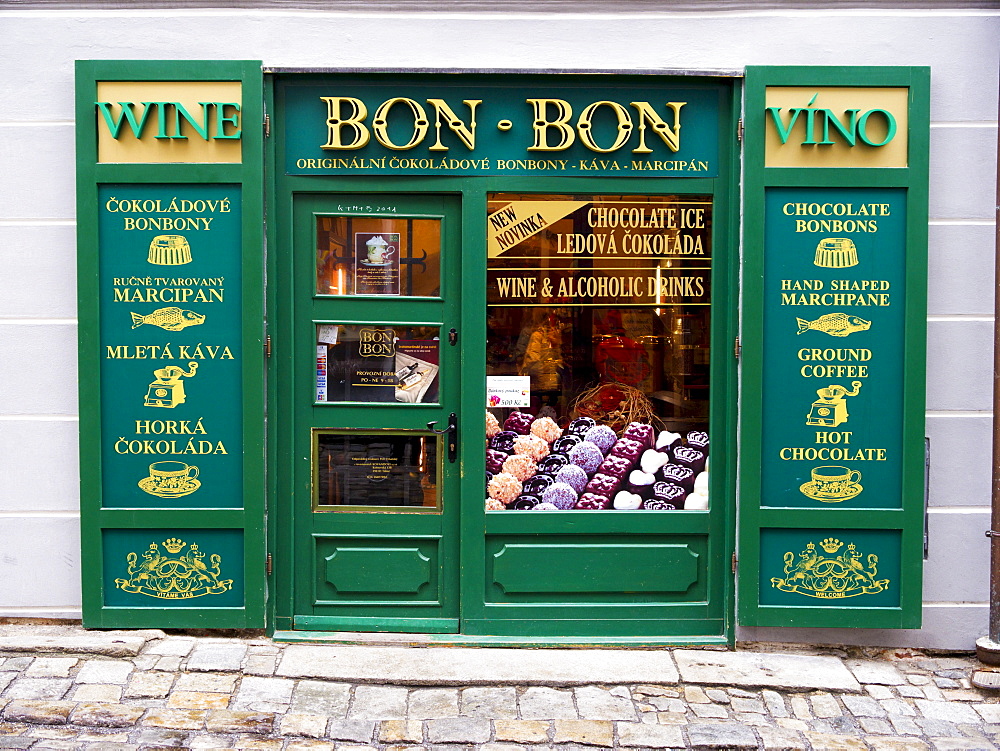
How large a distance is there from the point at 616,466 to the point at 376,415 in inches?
53.7

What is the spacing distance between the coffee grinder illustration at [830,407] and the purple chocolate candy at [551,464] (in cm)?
134

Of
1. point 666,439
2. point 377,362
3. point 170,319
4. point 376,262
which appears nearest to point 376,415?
point 377,362

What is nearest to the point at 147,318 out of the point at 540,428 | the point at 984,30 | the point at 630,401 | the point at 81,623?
the point at 81,623

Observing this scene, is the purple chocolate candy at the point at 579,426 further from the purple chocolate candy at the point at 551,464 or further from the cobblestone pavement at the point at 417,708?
the cobblestone pavement at the point at 417,708

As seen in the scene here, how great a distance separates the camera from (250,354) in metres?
4.74

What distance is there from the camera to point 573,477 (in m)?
5.02

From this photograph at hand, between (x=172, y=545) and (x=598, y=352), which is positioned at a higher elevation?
(x=598, y=352)

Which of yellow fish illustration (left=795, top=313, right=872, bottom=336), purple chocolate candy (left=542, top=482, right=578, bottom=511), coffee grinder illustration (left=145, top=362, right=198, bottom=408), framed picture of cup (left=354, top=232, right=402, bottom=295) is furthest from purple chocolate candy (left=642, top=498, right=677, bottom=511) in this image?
coffee grinder illustration (left=145, top=362, right=198, bottom=408)

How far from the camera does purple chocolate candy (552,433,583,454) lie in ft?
16.6

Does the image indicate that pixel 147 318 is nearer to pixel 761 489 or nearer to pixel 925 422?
pixel 761 489

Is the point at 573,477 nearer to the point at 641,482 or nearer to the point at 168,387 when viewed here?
the point at 641,482

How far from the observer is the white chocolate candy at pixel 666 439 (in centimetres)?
503

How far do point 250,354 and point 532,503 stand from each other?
1.72 metres

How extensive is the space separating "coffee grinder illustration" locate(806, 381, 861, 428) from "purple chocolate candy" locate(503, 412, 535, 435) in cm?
150
